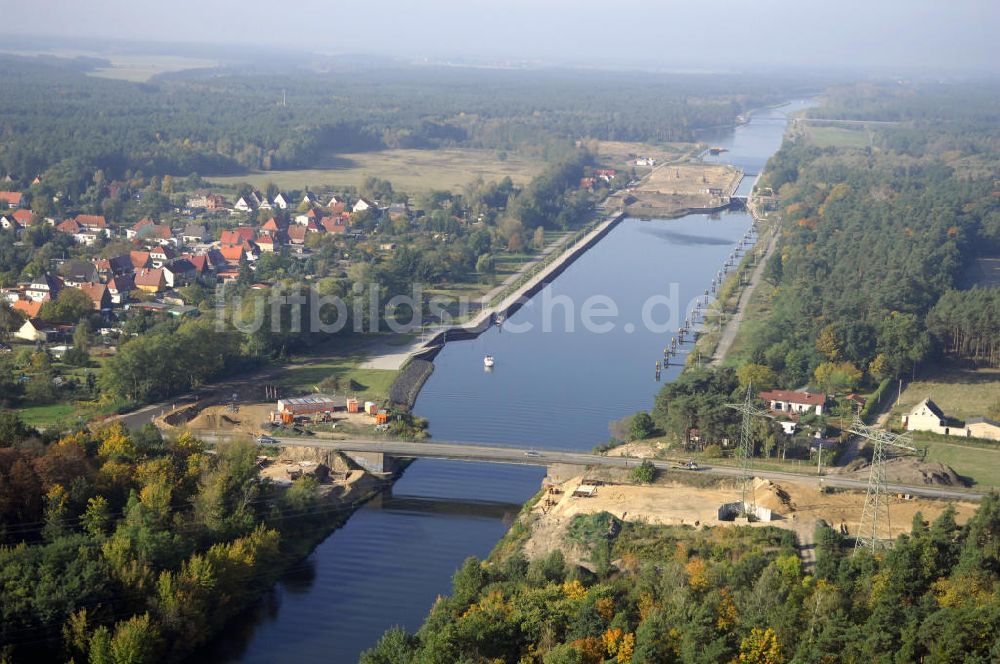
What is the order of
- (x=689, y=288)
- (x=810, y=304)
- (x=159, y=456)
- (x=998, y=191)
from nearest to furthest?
(x=159, y=456) < (x=810, y=304) < (x=689, y=288) < (x=998, y=191)

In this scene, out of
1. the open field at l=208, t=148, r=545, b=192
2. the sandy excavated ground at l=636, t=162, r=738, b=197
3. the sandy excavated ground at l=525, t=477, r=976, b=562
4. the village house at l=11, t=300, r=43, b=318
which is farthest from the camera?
the sandy excavated ground at l=636, t=162, r=738, b=197

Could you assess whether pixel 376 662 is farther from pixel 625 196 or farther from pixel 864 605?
pixel 625 196

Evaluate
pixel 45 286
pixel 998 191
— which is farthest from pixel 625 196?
pixel 45 286

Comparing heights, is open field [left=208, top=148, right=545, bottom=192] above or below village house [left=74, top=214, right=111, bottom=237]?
above

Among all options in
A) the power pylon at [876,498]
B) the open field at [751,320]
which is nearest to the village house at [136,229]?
the open field at [751,320]

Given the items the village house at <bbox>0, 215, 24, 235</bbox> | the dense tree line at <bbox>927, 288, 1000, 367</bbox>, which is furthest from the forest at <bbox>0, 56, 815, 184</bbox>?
the dense tree line at <bbox>927, 288, 1000, 367</bbox>

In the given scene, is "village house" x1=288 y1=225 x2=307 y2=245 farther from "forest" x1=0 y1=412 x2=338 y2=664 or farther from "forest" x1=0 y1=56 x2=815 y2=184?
"forest" x1=0 y1=412 x2=338 y2=664
